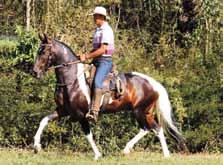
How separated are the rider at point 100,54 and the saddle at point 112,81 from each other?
0.49ft

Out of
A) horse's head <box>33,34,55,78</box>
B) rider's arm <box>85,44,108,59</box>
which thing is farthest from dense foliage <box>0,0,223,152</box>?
rider's arm <box>85,44,108,59</box>

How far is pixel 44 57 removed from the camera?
12.2 m

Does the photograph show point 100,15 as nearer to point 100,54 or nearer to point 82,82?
point 100,54

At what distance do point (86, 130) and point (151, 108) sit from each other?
1585mm

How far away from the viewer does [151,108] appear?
1338cm

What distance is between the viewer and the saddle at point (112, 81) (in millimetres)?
12352

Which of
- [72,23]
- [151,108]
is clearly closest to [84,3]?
[72,23]

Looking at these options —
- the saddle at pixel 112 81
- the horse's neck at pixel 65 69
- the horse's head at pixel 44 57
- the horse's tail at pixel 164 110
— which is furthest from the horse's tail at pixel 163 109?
the horse's head at pixel 44 57

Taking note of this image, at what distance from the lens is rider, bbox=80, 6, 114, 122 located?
1190 centimetres

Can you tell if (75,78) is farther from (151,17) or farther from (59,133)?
(151,17)

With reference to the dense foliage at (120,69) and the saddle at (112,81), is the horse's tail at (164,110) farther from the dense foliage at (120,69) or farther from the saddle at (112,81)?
the dense foliage at (120,69)

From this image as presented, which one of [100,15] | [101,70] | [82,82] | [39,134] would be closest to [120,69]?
[82,82]

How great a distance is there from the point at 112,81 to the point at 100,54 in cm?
84

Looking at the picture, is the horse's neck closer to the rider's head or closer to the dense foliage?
the rider's head
